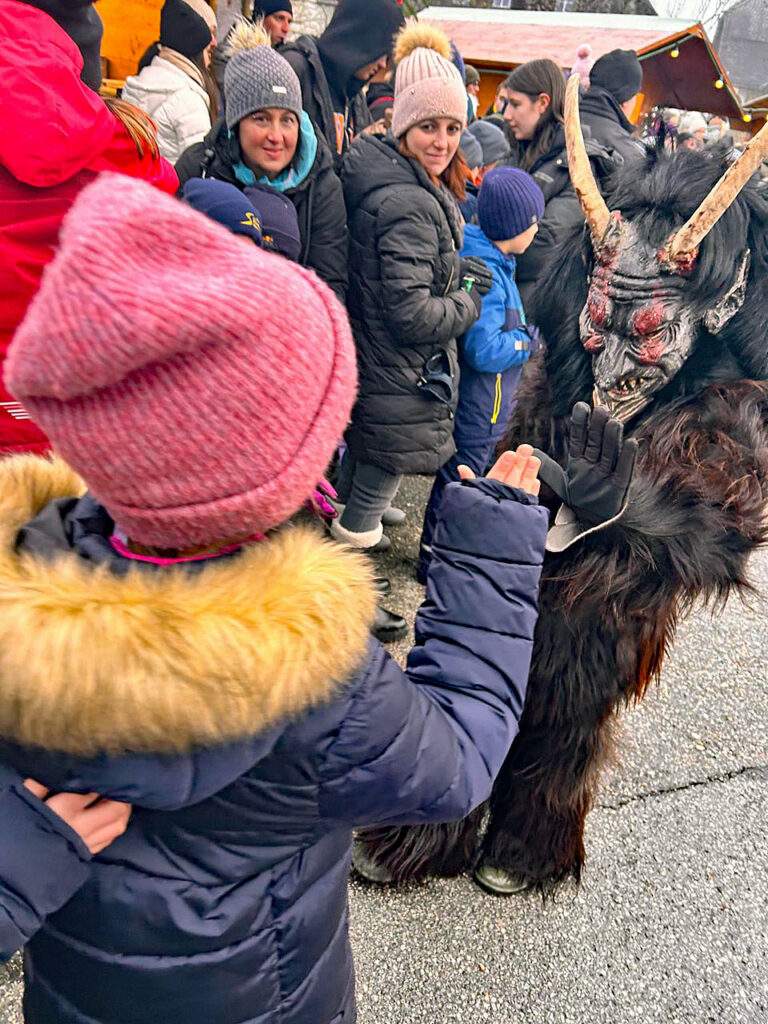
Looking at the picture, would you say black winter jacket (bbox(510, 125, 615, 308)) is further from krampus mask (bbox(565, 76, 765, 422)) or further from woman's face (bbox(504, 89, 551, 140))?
krampus mask (bbox(565, 76, 765, 422))

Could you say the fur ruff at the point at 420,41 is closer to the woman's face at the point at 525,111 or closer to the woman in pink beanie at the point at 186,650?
the woman's face at the point at 525,111

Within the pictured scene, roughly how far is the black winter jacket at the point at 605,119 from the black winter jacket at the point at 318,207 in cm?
177

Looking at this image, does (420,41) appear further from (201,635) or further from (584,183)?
(201,635)

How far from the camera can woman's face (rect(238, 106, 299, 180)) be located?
2.40m

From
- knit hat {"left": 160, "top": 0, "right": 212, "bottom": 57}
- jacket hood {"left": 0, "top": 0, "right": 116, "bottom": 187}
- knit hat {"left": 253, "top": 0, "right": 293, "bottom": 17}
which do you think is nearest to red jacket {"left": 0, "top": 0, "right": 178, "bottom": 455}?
jacket hood {"left": 0, "top": 0, "right": 116, "bottom": 187}

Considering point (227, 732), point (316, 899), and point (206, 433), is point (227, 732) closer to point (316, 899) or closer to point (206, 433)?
point (206, 433)

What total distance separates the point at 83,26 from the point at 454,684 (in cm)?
185

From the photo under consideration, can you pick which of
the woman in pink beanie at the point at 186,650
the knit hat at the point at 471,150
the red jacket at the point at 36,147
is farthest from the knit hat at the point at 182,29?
the woman in pink beanie at the point at 186,650

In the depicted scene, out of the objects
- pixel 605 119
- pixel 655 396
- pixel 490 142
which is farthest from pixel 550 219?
pixel 655 396

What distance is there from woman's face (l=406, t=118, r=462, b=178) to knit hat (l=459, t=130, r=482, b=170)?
1.79 meters

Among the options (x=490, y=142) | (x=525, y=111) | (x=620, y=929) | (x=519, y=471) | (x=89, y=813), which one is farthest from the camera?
(x=490, y=142)

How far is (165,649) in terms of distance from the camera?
64cm

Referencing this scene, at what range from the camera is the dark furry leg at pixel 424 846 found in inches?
73.3

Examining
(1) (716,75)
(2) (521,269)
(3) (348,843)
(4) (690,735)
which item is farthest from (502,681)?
(1) (716,75)
